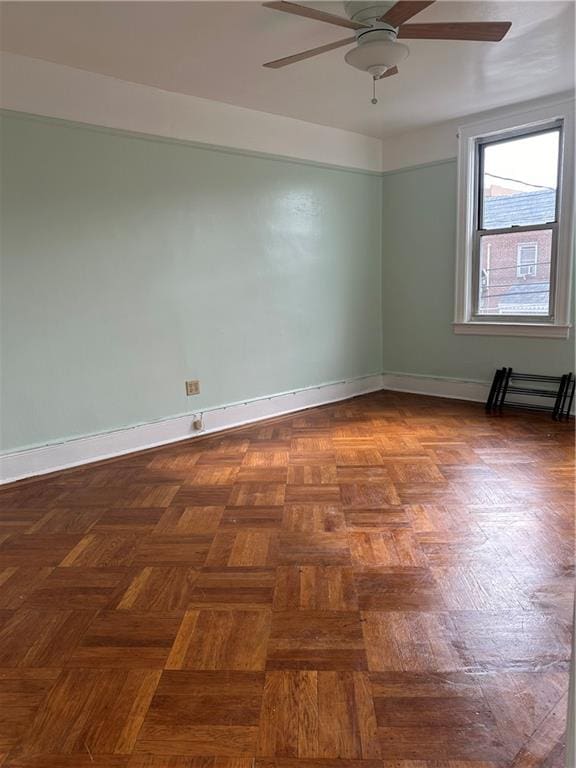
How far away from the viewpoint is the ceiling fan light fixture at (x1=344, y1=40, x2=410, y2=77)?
98.8 inches

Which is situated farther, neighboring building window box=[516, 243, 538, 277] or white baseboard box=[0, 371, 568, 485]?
neighboring building window box=[516, 243, 538, 277]

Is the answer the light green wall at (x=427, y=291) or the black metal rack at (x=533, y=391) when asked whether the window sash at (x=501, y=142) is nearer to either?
the light green wall at (x=427, y=291)

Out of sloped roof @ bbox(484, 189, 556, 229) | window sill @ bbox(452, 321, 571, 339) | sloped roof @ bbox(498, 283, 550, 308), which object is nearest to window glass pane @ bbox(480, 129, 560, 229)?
sloped roof @ bbox(484, 189, 556, 229)

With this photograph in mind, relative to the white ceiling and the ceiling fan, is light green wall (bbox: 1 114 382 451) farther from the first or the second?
the ceiling fan

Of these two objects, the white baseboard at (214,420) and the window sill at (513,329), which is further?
the window sill at (513,329)

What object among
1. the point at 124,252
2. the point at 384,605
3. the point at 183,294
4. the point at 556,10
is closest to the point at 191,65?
the point at 124,252

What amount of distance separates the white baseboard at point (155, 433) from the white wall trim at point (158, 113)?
1911 mm

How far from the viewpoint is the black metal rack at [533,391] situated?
415cm

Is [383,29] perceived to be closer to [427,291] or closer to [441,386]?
[427,291]

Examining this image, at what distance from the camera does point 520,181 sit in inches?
171

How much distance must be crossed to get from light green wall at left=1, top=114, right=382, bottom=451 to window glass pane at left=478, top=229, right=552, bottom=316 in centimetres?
115

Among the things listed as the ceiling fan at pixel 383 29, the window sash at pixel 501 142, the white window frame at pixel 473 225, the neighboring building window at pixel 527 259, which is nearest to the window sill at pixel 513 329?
the white window frame at pixel 473 225

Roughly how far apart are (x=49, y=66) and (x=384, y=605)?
128 inches

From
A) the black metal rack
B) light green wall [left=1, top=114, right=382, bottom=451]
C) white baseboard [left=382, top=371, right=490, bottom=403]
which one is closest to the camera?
light green wall [left=1, top=114, right=382, bottom=451]
